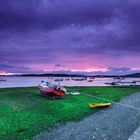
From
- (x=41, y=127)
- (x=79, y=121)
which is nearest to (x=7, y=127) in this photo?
(x=41, y=127)

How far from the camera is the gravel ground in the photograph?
2042cm

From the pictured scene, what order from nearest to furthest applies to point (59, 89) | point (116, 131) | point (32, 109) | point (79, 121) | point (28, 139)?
point (28, 139) < point (116, 131) < point (79, 121) < point (32, 109) < point (59, 89)

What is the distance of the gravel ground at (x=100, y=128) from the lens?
20.4 m

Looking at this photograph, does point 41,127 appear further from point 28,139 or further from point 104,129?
point 104,129

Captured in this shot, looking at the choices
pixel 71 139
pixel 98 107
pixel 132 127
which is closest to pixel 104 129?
pixel 132 127

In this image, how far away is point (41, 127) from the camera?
23438 millimetres

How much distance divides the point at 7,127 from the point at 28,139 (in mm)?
3872

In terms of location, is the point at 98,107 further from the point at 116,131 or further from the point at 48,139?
the point at 48,139

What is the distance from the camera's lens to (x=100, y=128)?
75.8ft

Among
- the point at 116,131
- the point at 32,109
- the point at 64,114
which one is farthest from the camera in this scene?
the point at 32,109

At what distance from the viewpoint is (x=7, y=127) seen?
23.0 metres

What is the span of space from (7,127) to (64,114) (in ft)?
25.6

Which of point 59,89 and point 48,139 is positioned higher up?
point 59,89

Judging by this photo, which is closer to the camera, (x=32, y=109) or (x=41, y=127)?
(x=41, y=127)
